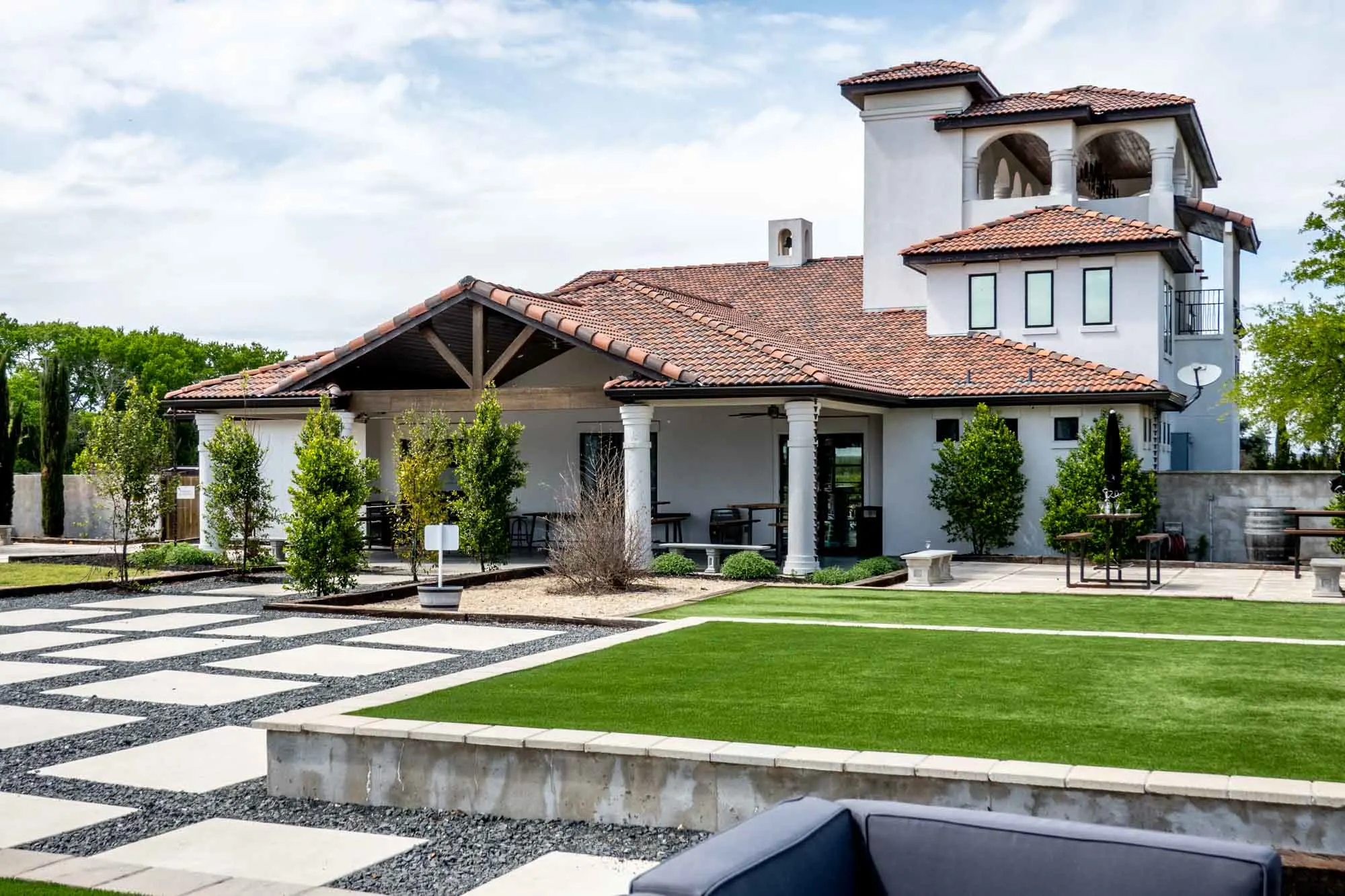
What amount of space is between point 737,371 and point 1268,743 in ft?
44.4

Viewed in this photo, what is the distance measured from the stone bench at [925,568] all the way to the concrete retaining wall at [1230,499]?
6.59m

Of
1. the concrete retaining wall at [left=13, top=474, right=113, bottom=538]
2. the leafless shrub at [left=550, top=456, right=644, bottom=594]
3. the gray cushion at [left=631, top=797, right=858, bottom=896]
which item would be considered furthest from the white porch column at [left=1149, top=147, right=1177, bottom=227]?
the concrete retaining wall at [left=13, top=474, right=113, bottom=538]

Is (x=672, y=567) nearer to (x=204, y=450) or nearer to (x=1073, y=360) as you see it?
(x=1073, y=360)

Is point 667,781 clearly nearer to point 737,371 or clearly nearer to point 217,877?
point 217,877

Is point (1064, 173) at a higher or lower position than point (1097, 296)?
higher

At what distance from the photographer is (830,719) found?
7.88 meters

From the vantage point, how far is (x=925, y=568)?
738 inches

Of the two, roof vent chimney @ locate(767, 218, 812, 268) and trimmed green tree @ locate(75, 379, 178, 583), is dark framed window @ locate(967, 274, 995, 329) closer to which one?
roof vent chimney @ locate(767, 218, 812, 268)

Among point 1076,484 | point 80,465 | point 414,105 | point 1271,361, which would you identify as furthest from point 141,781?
point 1271,361

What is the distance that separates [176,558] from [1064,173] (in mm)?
18724

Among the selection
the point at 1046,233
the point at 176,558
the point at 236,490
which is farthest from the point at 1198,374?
the point at 176,558

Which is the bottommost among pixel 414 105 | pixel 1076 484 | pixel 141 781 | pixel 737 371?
pixel 141 781

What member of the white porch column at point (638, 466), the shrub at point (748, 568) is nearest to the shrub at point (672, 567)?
the white porch column at point (638, 466)

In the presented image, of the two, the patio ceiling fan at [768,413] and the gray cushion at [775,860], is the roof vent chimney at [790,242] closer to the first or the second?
the patio ceiling fan at [768,413]
